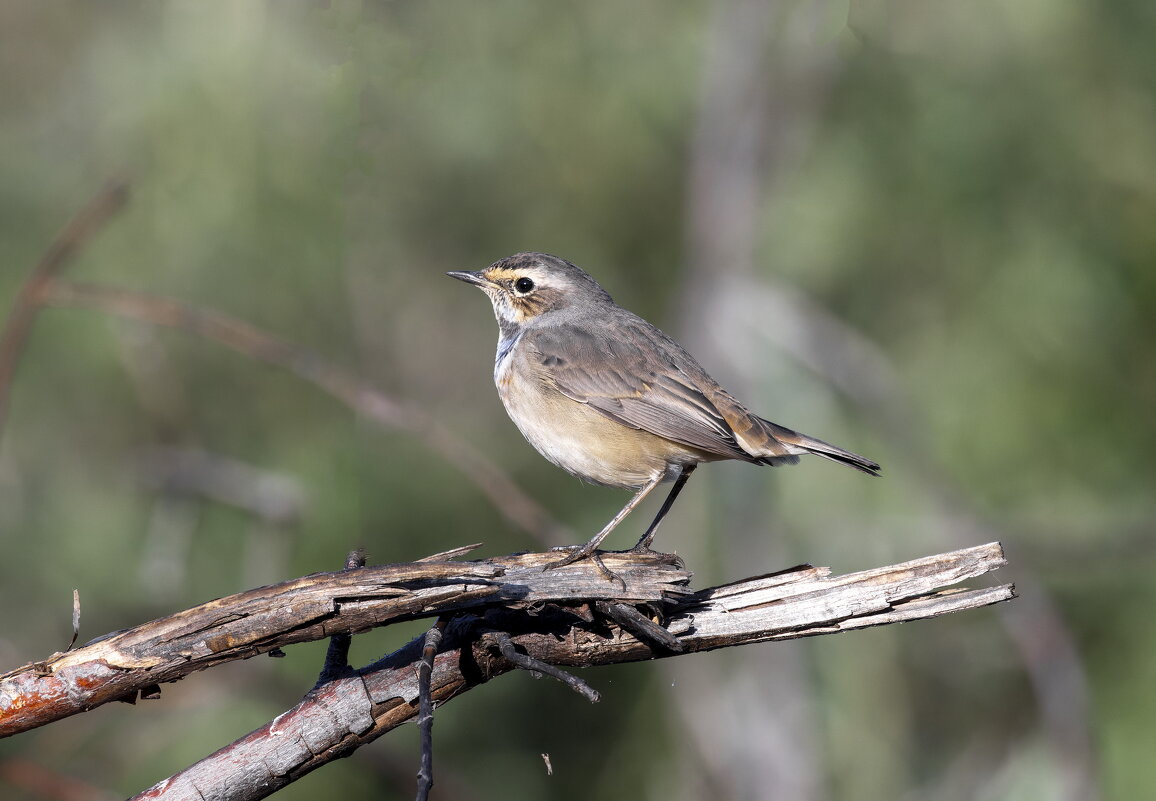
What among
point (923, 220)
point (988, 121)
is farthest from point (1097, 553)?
point (988, 121)

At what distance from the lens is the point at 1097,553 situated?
7.71m

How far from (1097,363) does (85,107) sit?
8440 mm

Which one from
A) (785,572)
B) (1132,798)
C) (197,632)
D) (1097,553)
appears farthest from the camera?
(1097,553)

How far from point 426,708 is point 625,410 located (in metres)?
2.30

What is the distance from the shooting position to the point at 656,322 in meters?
8.98

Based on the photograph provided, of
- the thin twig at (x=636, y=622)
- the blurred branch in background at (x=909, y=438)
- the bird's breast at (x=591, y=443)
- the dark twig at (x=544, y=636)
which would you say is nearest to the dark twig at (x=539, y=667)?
the dark twig at (x=544, y=636)

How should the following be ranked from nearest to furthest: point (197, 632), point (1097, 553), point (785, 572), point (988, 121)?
point (197, 632) < point (785, 572) < point (1097, 553) < point (988, 121)

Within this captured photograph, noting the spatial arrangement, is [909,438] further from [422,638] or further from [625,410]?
[422,638]

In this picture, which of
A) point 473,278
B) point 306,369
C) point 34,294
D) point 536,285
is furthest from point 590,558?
point 34,294

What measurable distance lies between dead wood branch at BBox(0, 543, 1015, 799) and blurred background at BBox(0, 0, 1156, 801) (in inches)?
136

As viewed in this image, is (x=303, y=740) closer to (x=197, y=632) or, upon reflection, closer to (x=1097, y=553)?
(x=197, y=632)

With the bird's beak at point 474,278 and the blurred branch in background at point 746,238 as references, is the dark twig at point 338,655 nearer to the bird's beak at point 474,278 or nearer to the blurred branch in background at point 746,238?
the bird's beak at point 474,278

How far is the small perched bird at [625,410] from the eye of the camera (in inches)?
188

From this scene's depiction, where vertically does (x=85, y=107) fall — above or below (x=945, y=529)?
above
